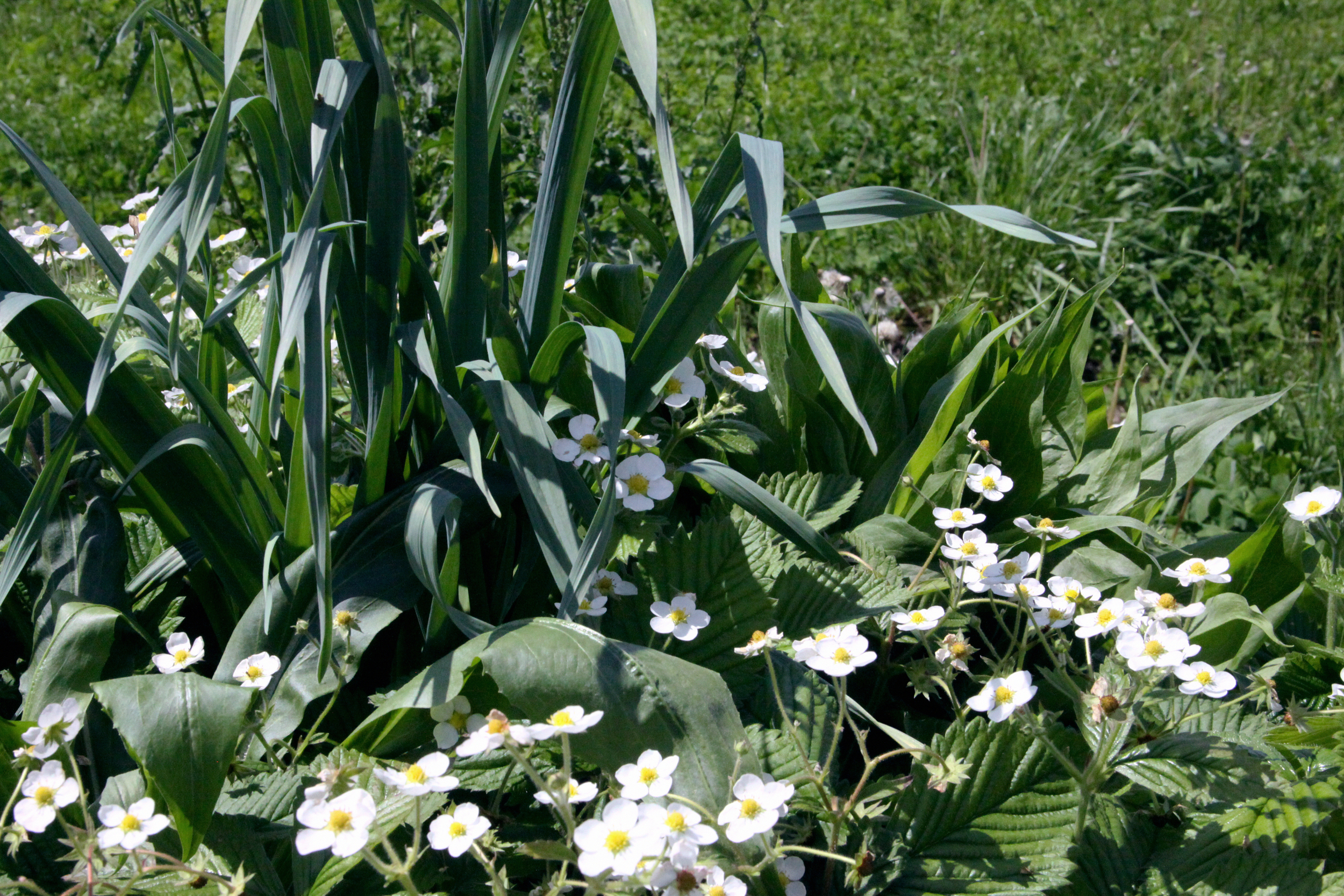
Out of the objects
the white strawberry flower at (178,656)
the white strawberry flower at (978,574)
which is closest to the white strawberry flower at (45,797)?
the white strawberry flower at (178,656)

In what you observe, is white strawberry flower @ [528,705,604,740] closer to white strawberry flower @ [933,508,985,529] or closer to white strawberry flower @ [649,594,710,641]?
white strawberry flower @ [649,594,710,641]

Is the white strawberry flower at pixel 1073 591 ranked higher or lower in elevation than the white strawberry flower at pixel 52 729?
lower

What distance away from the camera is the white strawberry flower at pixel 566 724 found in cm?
83

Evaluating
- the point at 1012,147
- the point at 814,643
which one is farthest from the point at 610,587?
the point at 1012,147

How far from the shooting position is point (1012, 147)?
3605mm

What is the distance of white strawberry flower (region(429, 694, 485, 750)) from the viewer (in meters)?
1.03

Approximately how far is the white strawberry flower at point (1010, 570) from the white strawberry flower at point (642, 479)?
36 cm

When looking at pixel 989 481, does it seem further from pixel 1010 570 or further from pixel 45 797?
pixel 45 797

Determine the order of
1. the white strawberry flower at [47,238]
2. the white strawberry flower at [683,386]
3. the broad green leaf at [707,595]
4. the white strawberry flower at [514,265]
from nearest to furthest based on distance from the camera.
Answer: the broad green leaf at [707,595] → the white strawberry flower at [683,386] → the white strawberry flower at [514,265] → the white strawberry flower at [47,238]

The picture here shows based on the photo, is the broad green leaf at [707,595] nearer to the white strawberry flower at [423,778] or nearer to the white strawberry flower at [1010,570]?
the white strawberry flower at [1010,570]

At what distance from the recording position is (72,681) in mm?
1106

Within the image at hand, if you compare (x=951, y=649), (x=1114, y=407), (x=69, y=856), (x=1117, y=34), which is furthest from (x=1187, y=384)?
(x=1117, y=34)

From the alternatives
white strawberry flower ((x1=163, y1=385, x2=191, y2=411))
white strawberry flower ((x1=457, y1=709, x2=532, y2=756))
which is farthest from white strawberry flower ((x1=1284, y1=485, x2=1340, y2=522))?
white strawberry flower ((x1=163, y1=385, x2=191, y2=411))

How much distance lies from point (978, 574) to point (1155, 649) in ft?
0.78
